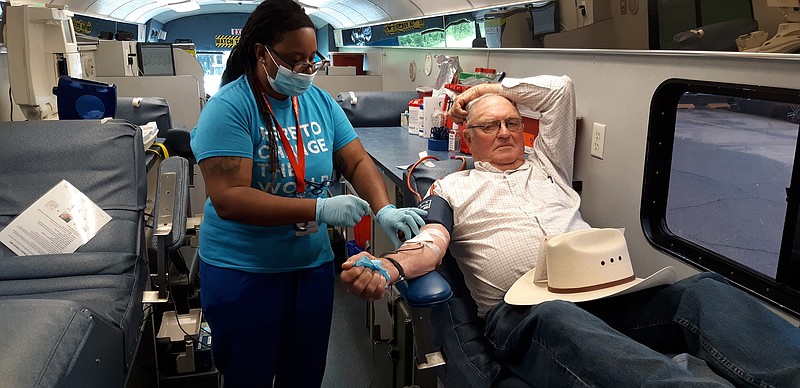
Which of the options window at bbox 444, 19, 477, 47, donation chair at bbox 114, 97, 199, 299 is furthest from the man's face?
window at bbox 444, 19, 477, 47

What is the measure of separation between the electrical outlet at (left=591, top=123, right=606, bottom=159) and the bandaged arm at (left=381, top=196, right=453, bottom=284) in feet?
2.56

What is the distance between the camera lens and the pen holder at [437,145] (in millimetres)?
3258

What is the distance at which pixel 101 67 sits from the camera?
4.95 m

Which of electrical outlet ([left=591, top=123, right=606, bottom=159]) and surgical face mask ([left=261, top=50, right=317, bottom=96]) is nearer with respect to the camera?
surgical face mask ([left=261, top=50, right=317, bottom=96])

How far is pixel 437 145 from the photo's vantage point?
10.7 ft

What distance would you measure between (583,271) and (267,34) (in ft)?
3.74

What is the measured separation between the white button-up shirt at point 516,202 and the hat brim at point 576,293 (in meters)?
0.13

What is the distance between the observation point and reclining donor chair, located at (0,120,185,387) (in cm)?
124

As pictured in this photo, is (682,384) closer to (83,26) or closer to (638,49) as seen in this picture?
(638,49)

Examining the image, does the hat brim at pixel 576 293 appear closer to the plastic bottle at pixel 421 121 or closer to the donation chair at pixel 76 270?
the donation chair at pixel 76 270

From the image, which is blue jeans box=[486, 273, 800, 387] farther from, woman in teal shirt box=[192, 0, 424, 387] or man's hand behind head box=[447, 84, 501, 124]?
man's hand behind head box=[447, 84, 501, 124]

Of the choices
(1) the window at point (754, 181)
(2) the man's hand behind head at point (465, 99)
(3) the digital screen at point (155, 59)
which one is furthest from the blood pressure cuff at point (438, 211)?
(3) the digital screen at point (155, 59)

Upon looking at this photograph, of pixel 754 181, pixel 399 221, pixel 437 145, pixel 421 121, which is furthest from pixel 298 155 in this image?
pixel 754 181

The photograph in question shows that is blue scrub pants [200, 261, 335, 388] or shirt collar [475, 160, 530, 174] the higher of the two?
shirt collar [475, 160, 530, 174]
